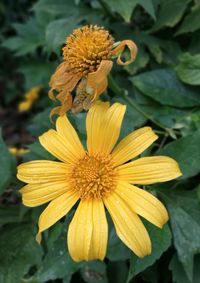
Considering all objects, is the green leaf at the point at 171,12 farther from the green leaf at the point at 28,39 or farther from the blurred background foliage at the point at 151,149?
the green leaf at the point at 28,39

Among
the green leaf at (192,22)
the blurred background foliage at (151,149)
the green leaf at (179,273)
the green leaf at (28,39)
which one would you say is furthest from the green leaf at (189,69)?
the green leaf at (28,39)

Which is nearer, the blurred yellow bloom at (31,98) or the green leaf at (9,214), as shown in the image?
the green leaf at (9,214)

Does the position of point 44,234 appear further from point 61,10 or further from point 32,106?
point 32,106

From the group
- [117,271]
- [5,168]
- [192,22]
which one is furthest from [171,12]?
[117,271]

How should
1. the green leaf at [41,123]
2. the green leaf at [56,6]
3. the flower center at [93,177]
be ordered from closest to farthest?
the flower center at [93,177]
the green leaf at [41,123]
the green leaf at [56,6]

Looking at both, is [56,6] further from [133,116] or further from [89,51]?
[89,51]

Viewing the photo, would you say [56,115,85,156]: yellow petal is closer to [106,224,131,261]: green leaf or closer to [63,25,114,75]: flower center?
[63,25,114,75]: flower center
